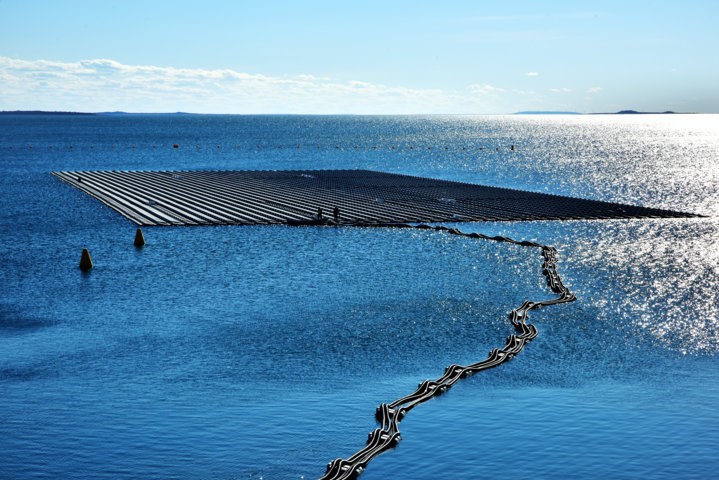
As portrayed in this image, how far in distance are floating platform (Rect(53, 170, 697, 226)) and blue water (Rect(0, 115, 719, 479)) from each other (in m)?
4.41

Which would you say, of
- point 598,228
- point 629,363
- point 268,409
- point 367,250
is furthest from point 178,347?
point 598,228

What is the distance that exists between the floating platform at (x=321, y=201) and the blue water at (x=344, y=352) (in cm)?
441

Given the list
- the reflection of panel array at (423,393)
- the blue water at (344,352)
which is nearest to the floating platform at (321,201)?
the blue water at (344,352)

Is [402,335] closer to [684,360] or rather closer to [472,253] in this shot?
[684,360]

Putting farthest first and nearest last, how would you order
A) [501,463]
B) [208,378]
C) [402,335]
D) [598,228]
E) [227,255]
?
[598,228]
[227,255]
[402,335]
[208,378]
[501,463]

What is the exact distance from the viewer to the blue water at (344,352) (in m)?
23.8

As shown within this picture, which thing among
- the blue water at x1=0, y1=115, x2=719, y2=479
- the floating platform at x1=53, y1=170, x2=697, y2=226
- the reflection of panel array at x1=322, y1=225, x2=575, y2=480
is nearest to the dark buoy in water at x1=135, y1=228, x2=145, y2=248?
the blue water at x1=0, y1=115, x2=719, y2=479

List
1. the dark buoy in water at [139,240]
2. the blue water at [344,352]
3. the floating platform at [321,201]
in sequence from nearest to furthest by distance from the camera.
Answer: the blue water at [344,352] < the dark buoy in water at [139,240] < the floating platform at [321,201]

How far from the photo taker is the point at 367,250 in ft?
188

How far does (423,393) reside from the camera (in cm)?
2822

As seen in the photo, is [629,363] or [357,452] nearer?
[357,452]

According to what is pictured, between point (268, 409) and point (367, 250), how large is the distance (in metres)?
31.0

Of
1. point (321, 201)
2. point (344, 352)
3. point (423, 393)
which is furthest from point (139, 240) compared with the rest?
point (423, 393)

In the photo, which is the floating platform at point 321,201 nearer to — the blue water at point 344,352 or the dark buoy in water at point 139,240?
the blue water at point 344,352
